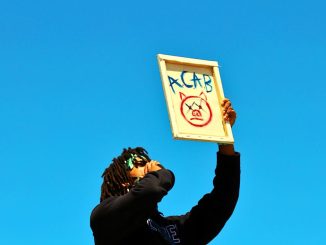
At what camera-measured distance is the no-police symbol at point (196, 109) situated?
5461 millimetres

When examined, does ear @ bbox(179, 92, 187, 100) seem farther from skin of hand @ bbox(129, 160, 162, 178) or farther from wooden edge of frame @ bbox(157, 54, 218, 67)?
skin of hand @ bbox(129, 160, 162, 178)

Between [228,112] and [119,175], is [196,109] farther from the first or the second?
[119,175]

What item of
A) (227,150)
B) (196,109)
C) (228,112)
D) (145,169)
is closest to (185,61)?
(196,109)

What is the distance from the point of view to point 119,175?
5.38 metres

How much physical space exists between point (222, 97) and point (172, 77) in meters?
0.50

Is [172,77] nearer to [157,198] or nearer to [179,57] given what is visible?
[179,57]

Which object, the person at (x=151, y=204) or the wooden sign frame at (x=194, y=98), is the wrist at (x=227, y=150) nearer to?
the person at (x=151, y=204)

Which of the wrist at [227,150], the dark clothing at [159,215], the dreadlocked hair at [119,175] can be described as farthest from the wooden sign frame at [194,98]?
the dreadlocked hair at [119,175]

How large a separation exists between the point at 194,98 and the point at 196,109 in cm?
13

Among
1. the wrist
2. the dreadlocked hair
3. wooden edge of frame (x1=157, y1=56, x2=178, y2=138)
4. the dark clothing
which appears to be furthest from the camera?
the wrist

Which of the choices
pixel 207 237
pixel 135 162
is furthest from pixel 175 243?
pixel 135 162

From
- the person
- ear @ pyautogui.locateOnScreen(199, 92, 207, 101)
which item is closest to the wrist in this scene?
the person

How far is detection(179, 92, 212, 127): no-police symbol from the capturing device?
5.46 meters

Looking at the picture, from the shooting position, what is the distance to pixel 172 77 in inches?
220
